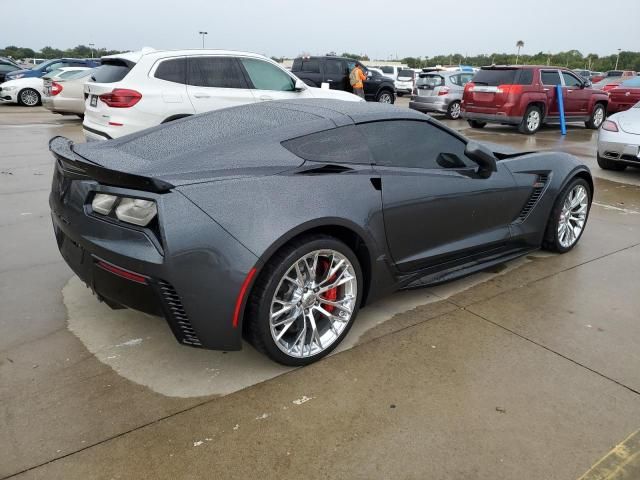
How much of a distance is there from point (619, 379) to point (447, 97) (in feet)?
44.0

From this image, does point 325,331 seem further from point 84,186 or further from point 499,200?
point 499,200

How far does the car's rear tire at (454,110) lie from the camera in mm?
15369

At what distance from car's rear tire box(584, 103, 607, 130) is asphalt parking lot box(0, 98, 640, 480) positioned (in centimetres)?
1219

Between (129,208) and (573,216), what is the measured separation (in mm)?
3886

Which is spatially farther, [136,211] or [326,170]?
[326,170]

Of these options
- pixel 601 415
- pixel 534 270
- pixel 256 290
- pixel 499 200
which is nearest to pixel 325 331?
pixel 256 290

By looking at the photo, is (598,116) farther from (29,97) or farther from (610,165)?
(29,97)

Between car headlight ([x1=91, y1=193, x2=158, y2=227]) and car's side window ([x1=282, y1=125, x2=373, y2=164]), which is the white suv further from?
car headlight ([x1=91, y1=193, x2=158, y2=227])

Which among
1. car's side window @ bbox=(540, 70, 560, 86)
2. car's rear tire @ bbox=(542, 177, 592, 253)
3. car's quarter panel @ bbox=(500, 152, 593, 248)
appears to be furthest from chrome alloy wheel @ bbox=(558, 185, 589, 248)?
car's side window @ bbox=(540, 70, 560, 86)

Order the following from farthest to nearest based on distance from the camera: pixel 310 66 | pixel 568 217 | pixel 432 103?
pixel 310 66
pixel 432 103
pixel 568 217

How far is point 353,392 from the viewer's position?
8.65ft

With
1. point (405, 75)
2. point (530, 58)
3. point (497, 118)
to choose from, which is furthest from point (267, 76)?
point (530, 58)

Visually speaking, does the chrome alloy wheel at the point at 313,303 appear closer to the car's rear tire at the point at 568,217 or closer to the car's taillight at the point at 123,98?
the car's rear tire at the point at 568,217

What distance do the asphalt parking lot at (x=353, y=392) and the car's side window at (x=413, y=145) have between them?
37.8 inches
